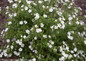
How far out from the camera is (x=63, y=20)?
3012 mm

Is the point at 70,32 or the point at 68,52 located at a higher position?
the point at 70,32

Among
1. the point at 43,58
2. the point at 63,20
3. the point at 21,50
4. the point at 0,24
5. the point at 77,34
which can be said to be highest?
the point at 0,24

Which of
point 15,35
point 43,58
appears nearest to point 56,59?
point 43,58

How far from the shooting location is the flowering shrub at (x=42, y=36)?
262cm

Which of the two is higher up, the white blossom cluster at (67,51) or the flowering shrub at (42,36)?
the flowering shrub at (42,36)

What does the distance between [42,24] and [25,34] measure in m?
0.45

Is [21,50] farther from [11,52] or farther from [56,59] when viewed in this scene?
[56,59]

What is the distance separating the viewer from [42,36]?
258 centimetres

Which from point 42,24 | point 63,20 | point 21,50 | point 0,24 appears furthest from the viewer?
point 0,24

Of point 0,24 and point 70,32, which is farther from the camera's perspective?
Answer: point 0,24

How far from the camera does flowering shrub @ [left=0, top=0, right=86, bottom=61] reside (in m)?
2.62

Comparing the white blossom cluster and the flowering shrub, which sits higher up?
the flowering shrub

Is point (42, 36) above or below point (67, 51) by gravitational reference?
above

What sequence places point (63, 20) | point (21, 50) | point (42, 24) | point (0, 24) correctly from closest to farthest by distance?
point (42, 24) → point (21, 50) → point (63, 20) → point (0, 24)
